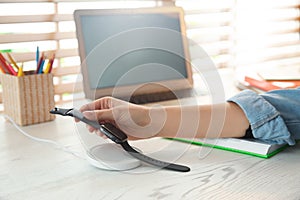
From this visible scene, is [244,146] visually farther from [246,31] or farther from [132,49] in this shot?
[246,31]

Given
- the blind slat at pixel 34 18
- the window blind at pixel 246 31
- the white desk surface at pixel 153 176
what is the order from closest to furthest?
the white desk surface at pixel 153 176 → the blind slat at pixel 34 18 → the window blind at pixel 246 31

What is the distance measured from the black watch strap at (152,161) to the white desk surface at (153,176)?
0.4 inches

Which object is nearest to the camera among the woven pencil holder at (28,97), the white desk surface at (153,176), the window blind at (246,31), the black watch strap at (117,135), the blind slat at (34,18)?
the white desk surface at (153,176)

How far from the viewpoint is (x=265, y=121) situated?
82 centimetres

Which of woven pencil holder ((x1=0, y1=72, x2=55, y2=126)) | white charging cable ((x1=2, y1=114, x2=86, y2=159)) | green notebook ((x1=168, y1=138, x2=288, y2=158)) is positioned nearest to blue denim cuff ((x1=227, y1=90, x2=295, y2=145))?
green notebook ((x1=168, y1=138, x2=288, y2=158))

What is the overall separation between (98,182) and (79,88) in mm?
459

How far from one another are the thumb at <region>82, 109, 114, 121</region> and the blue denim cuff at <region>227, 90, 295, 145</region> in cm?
26

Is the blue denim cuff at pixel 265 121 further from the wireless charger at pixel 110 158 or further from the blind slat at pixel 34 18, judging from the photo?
the blind slat at pixel 34 18

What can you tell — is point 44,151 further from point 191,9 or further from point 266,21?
point 266,21

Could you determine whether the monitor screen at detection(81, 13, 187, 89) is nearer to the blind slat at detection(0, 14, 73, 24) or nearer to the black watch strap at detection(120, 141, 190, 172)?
the blind slat at detection(0, 14, 73, 24)

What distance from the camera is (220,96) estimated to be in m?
1.01

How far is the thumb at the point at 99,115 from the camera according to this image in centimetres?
76

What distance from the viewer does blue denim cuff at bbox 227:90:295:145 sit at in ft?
2.64

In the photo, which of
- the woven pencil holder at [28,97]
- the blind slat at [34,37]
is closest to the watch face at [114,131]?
the woven pencil holder at [28,97]
